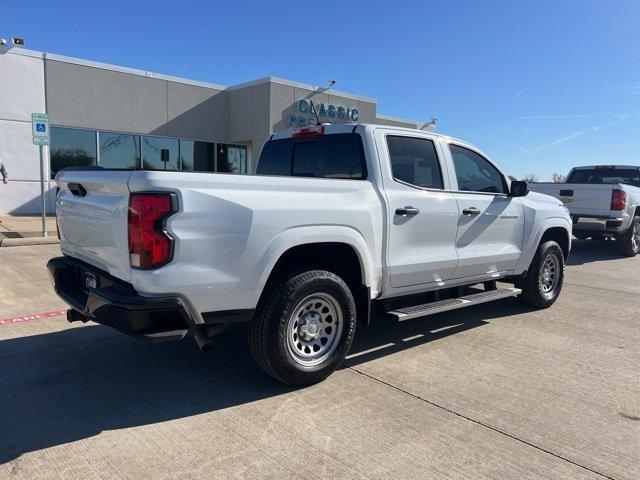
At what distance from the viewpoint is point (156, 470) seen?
279 centimetres

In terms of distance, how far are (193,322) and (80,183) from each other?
Result: 139 cm

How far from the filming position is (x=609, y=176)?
13.3m

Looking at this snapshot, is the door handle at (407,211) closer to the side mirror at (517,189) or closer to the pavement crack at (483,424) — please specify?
the pavement crack at (483,424)

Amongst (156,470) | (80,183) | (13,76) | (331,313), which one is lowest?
(156,470)

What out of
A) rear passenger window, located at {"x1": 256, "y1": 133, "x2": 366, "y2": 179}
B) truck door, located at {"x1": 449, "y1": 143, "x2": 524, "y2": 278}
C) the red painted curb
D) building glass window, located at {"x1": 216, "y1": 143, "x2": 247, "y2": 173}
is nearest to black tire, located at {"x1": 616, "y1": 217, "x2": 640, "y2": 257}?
truck door, located at {"x1": 449, "y1": 143, "x2": 524, "y2": 278}

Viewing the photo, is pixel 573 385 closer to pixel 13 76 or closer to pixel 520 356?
pixel 520 356

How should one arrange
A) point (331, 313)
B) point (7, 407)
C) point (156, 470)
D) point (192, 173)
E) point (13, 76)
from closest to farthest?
1. point (156, 470)
2. point (192, 173)
3. point (7, 407)
4. point (331, 313)
5. point (13, 76)

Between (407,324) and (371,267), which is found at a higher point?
(371,267)

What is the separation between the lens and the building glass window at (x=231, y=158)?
19.7 metres

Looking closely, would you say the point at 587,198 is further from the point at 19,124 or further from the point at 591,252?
the point at 19,124

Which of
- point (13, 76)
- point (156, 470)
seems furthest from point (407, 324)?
point (13, 76)

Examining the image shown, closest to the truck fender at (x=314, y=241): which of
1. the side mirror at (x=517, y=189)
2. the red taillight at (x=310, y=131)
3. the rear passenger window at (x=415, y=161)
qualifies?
the rear passenger window at (x=415, y=161)

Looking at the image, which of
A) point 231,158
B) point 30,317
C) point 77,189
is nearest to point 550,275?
point 77,189

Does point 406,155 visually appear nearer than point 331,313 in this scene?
No
